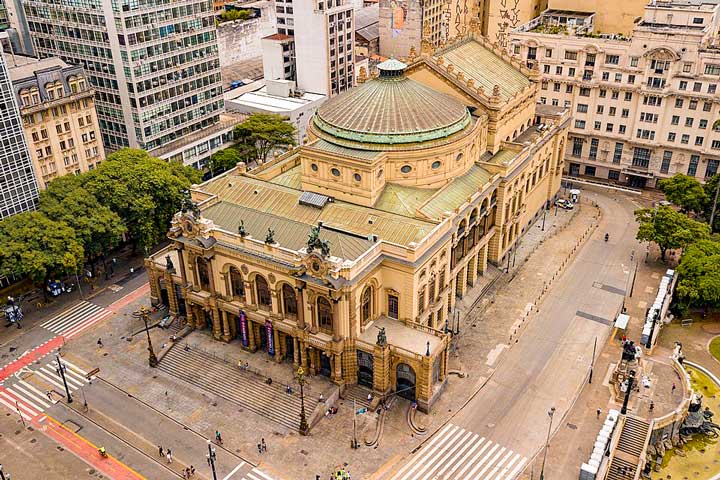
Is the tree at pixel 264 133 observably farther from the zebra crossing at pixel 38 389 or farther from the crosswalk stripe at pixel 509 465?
the crosswalk stripe at pixel 509 465

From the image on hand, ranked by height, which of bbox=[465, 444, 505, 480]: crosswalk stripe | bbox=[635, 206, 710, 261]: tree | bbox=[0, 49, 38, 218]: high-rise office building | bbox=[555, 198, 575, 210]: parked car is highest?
bbox=[0, 49, 38, 218]: high-rise office building

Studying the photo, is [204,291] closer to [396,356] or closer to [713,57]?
[396,356]

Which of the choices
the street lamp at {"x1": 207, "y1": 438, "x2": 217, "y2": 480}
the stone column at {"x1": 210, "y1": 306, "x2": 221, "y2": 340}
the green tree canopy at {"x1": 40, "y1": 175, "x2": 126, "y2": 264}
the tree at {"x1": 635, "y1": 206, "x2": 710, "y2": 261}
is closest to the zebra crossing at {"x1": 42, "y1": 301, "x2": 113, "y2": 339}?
the green tree canopy at {"x1": 40, "y1": 175, "x2": 126, "y2": 264}

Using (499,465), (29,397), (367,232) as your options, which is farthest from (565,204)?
(29,397)

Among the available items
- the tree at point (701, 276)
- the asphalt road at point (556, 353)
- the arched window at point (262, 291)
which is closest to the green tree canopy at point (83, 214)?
the arched window at point (262, 291)

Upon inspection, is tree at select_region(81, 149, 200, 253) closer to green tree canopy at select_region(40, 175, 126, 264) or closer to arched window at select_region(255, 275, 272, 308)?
green tree canopy at select_region(40, 175, 126, 264)
